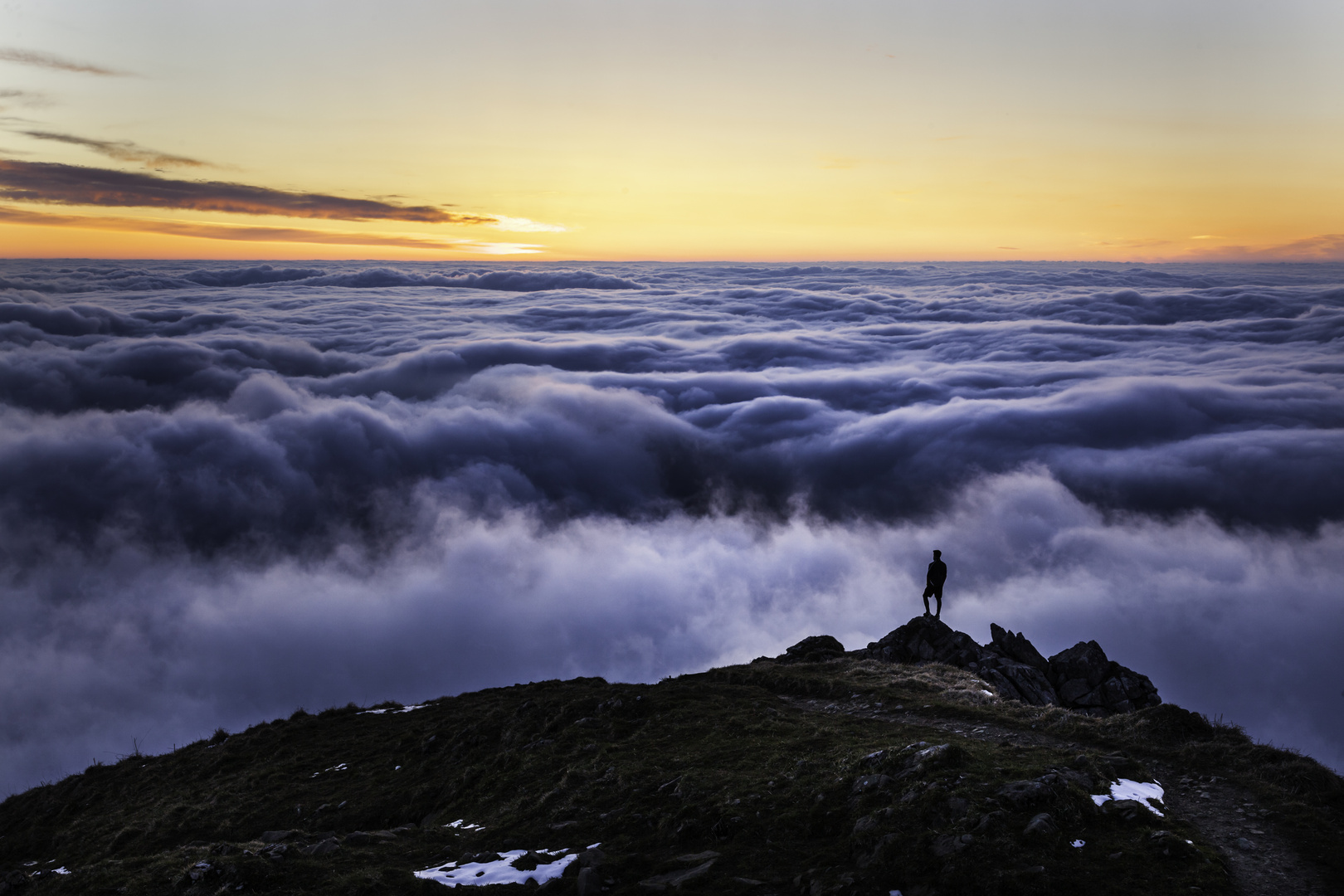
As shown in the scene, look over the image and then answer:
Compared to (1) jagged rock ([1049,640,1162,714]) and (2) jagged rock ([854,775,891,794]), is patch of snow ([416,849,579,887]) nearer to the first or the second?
(2) jagged rock ([854,775,891,794])

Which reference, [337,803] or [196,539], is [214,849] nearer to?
[337,803]

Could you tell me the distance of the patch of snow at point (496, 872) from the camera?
10.8m

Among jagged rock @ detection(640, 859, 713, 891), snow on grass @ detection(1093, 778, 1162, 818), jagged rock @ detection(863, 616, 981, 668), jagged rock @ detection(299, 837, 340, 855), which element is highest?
snow on grass @ detection(1093, 778, 1162, 818)

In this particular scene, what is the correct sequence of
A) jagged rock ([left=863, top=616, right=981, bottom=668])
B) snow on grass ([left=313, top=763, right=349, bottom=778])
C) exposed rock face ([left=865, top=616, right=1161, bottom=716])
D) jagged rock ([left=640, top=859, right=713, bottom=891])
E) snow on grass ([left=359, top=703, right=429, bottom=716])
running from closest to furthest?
jagged rock ([left=640, top=859, right=713, bottom=891]) < snow on grass ([left=313, top=763, right=349, bottom=778]) < exposed rock face ([left=865, top=616, right=1161, bottom=716]) < jagged rock ([left=863, top=616, right=981, bottom=668]) < snow on grass ([left=359, top=703, right=429, bottom=716])

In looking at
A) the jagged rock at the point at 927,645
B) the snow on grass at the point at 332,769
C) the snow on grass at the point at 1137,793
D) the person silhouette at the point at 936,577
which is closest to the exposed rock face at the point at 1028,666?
the jagged rock at the point at 927,645

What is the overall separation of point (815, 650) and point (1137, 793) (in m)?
15.6

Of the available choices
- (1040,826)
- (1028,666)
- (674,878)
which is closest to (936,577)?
(1028,666)

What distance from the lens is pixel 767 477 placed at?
13462cm

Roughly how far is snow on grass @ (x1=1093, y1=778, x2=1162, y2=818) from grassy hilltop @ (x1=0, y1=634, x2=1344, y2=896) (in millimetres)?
185

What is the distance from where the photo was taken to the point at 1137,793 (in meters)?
11.2

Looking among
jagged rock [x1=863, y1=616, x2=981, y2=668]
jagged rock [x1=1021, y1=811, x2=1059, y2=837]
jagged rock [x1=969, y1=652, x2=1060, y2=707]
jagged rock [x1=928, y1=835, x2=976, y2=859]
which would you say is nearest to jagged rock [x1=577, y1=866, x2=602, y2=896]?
jagged rock [x1=928, y1=835, x2=976, y2=859]

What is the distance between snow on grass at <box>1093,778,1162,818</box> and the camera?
1074 centimetres

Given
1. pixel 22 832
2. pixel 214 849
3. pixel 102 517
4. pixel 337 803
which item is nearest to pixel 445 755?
pixel 337 803

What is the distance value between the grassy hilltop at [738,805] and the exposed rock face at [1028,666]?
2637 mm
